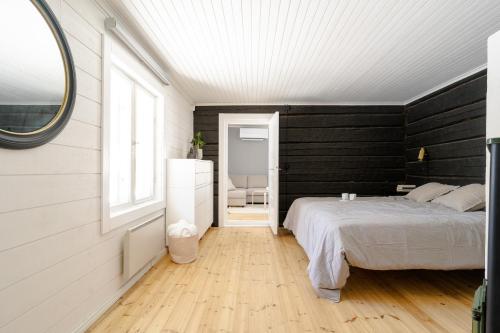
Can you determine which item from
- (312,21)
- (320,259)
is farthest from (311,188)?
(312,21)

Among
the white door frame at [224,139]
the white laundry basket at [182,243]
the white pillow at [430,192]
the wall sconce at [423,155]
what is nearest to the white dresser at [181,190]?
the white laundry basket at [182,243]

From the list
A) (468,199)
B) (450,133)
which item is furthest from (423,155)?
(468,199)

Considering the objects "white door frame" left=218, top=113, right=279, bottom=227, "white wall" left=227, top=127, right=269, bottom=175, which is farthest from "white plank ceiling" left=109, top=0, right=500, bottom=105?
"white wall" left=227, top=127, right=269, bottom=175

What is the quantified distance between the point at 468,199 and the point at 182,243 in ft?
10.3

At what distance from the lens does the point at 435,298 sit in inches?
87.4

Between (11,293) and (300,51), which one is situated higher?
(300,51)

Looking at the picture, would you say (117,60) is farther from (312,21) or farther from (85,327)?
(85,327)

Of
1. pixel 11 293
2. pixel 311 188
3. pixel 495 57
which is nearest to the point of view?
pixel 495 57

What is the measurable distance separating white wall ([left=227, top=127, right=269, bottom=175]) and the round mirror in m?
6.34

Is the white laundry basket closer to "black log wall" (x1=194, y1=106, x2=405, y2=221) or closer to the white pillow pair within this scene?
"black log wall" (x1=194, y1=106, x2=405, y2=221)

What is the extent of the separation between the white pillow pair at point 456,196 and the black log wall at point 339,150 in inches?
43.6

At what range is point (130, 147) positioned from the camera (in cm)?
266

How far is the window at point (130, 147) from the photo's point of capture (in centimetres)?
197

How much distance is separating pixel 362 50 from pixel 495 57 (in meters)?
1.95
